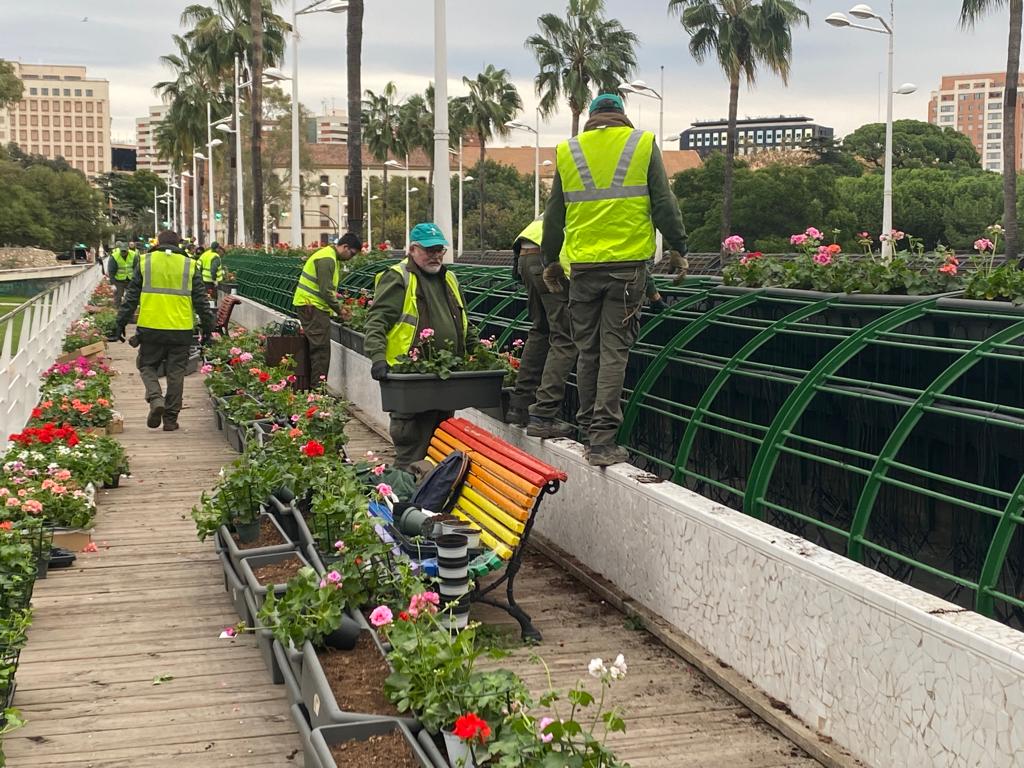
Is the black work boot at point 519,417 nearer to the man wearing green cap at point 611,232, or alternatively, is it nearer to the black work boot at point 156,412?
the man wearing green cap at point 611,232

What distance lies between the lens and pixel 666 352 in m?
7.50

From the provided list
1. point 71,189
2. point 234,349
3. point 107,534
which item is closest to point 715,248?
point 234,349

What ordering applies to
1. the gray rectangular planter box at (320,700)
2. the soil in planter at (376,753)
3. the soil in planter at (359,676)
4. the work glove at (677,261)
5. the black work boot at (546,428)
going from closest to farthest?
the soil in planter at (376,753) → the gray rectangular planter box at (320,700) → the soil in planter at (359,676) → the work glove at (677,261) → the black work boot at (546,428)

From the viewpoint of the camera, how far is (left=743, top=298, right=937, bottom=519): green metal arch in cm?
596

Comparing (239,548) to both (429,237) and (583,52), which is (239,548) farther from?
(583,52)

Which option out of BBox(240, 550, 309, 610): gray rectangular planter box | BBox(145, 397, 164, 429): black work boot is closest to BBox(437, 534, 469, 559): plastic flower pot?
BBox(240, 550, 309, 610): gray rectangular planter box

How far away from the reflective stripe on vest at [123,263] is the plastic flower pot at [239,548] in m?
19.2

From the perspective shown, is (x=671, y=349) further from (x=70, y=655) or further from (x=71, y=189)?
(x=71, y=189)

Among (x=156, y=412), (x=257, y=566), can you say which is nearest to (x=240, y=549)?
(x=257, y=566)

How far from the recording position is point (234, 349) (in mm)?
14602

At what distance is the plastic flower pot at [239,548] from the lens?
698 cm

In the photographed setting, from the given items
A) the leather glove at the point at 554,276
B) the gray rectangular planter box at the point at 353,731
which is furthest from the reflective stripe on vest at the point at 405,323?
the gray rectangular planter box at the point at 353,731

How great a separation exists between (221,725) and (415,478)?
3.09 m

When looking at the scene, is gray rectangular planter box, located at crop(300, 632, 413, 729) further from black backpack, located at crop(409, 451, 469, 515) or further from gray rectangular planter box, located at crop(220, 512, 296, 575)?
black backpack, located at crop(409, 451, 469, 515)
